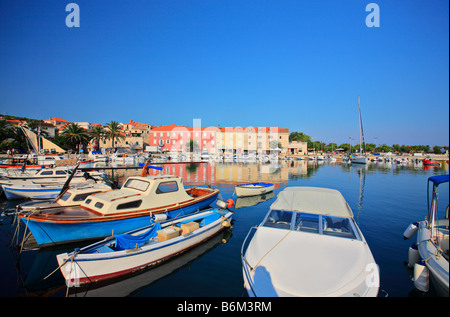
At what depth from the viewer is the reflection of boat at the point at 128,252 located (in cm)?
A: 689

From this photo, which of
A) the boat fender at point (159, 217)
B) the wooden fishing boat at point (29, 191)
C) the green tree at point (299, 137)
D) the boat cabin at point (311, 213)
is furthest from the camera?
the green tree at point (299, 137)

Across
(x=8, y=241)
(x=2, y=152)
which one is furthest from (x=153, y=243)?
(x=2, y=152)

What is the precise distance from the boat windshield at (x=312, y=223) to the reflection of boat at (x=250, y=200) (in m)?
9.41

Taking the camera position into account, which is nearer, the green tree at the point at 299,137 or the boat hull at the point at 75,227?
the boat hull at the point at 75,227

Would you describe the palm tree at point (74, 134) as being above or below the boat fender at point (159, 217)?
above

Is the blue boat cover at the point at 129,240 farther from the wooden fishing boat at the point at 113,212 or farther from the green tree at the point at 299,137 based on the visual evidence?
the green tree at the point at 299,137

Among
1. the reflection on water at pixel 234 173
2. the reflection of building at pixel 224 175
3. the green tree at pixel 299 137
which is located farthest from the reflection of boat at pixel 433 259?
the green tree at pixel 299 137

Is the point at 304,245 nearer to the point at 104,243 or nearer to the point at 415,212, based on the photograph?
the point at 104,243

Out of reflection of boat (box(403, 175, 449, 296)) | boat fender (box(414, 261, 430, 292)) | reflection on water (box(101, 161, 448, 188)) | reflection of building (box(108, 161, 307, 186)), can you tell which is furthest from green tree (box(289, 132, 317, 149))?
boat fender (box(414, 261, 430, 292))

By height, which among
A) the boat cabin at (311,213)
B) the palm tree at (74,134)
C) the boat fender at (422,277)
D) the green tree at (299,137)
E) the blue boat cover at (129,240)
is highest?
the green tree at (299,137)

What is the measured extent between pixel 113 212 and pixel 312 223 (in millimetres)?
9076

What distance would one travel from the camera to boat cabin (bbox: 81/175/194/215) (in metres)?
A: 10.5

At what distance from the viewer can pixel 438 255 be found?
21.9 ft
